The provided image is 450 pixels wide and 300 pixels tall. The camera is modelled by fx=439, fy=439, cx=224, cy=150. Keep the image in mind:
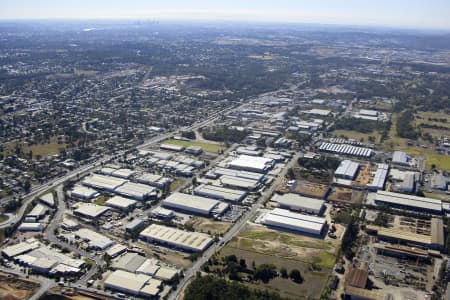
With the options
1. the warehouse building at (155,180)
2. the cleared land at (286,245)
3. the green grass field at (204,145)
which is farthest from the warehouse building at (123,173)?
the cleared land at (286,245)

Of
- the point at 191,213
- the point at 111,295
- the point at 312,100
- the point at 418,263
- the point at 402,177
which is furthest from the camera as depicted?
the point at 312,100

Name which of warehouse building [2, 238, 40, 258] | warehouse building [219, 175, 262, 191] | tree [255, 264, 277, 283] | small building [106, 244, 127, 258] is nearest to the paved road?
warehouse building [219, 175, 262, 191]

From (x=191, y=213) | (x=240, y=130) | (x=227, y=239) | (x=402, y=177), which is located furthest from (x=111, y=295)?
(x=240, y=130)

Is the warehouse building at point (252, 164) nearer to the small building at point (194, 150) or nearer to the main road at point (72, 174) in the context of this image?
the small building at point (194, 150)

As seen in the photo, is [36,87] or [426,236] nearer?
[426,236]

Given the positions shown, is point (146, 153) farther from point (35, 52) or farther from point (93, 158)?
point (35, 52)

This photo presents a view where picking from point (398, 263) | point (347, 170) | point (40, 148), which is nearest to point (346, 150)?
point (347, 170)

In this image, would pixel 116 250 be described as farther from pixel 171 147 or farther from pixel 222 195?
pixel 171 147
